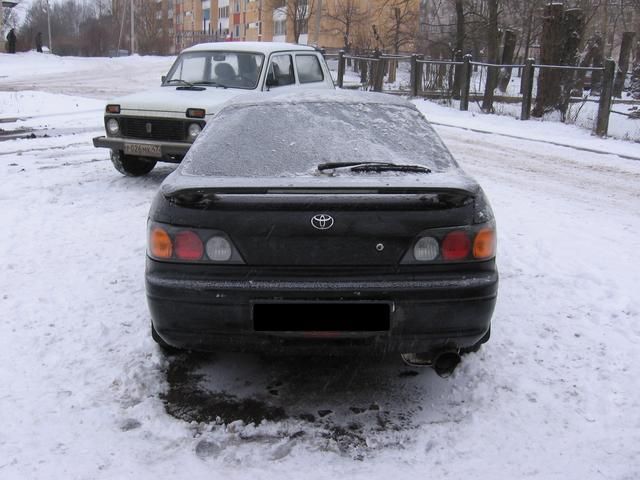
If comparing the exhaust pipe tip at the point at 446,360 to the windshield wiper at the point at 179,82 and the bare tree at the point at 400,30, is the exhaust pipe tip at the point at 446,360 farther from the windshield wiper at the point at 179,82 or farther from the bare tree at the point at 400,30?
the bare tree at the point at 400,30

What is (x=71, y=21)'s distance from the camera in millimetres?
97125

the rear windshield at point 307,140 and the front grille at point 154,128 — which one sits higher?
the rear windshield at point 307,140

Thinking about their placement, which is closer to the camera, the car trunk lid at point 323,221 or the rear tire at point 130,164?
the car trunk lid at point 323,221

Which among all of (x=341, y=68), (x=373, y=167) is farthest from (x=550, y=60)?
(x=373, y=167)

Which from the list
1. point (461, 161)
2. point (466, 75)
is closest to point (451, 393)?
point (461, 161)

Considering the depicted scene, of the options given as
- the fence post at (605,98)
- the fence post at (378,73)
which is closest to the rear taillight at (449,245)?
the fence post at (605,98)

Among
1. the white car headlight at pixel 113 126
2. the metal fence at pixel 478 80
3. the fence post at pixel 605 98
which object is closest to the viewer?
the white car headlight at pixel 113 126

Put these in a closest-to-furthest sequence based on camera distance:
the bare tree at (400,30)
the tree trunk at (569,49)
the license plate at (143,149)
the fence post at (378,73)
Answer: the license plate at (143,149) < the tree trunk at (569,49) < the fence post at (378,73) < the bare tree at (400,30)

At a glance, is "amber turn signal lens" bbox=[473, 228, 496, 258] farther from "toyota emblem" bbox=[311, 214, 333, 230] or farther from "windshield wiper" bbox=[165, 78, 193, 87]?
"windshield wiper" bbox=[165, 78, 193, 87]

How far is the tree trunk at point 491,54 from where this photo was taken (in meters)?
18.5

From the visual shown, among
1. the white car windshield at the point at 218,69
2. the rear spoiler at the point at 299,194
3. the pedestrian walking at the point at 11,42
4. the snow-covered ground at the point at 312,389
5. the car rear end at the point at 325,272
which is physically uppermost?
the pedestrian walking at the point at 11,42

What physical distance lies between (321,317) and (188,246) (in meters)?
0.72

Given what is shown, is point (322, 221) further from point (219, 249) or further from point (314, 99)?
point (314, 99)

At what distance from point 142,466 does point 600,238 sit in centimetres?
500
